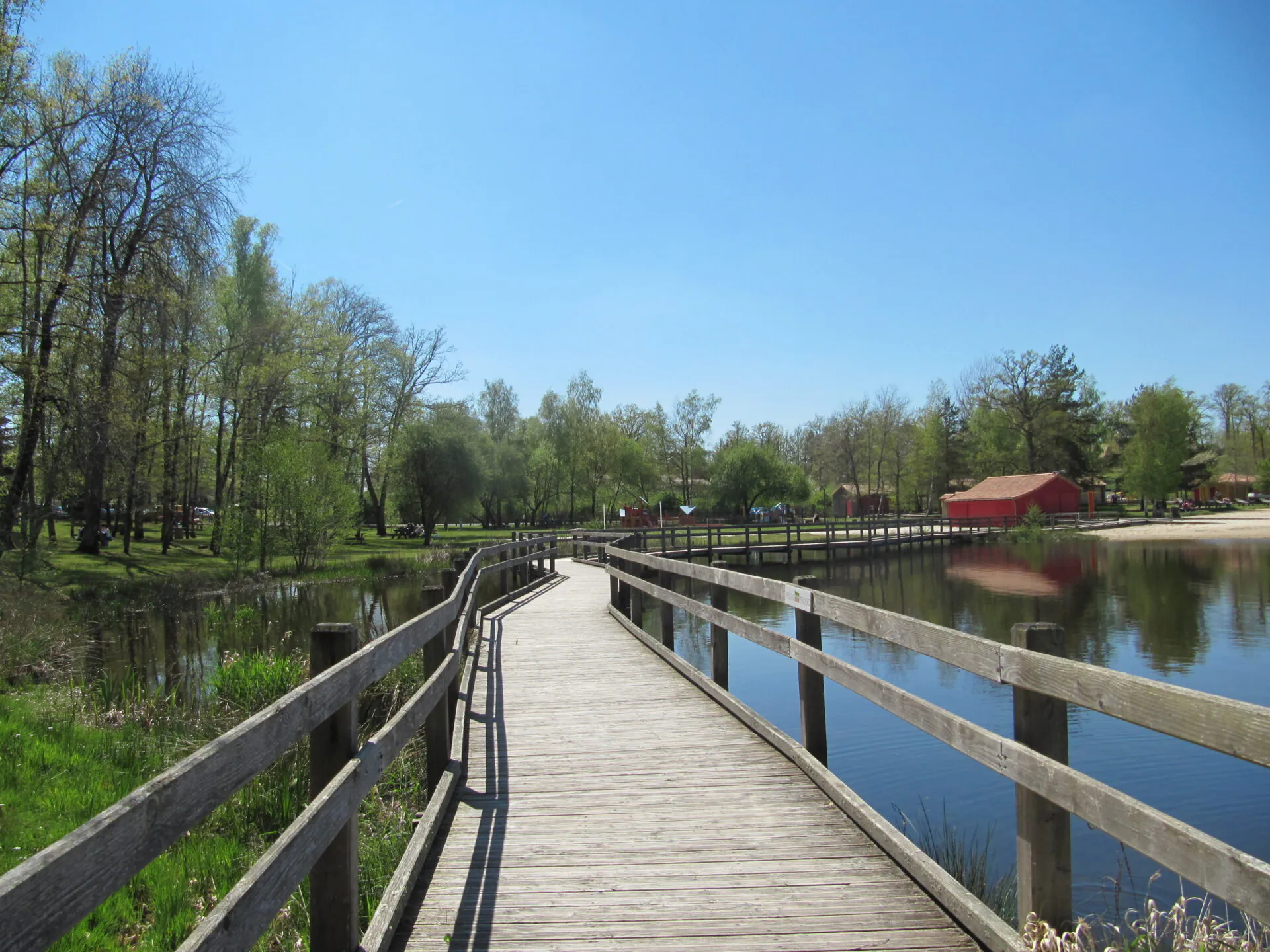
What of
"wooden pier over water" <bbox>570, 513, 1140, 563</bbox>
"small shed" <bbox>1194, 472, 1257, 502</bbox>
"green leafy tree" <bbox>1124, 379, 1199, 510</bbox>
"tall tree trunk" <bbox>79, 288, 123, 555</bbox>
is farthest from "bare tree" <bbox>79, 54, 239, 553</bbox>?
"small shed" <bbox>1194, 472, 1257, 502</bbox>

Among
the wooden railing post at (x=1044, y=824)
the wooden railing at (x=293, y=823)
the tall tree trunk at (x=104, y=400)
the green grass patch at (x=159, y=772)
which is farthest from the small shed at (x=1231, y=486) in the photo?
the wooden railing at (x=293, y=823)

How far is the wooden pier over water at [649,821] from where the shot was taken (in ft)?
6.23

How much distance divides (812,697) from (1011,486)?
63.1 metres

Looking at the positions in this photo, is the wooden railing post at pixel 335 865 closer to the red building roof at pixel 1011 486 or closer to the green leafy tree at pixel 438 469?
the green leafy tree at pixel 438 469

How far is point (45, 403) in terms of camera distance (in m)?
16.1

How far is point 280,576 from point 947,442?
6606 centimetres

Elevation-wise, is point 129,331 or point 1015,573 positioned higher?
point 129,331

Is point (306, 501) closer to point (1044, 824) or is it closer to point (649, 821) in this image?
point (649, 821)

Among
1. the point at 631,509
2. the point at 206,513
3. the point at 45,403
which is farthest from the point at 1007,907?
the point at 206,513

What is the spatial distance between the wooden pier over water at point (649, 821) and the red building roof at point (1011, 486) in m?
60.3

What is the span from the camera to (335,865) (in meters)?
2.79

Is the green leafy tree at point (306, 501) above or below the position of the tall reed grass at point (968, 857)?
above

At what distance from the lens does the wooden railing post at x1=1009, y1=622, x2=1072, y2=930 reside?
Answer: 273cm

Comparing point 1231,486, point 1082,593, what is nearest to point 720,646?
point 1082,593
